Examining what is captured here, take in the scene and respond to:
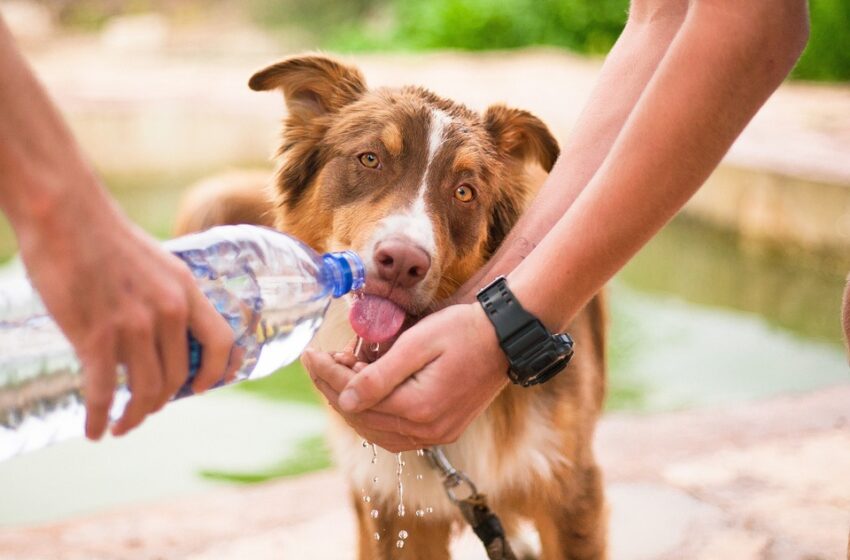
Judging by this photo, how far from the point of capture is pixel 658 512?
10.5 feet

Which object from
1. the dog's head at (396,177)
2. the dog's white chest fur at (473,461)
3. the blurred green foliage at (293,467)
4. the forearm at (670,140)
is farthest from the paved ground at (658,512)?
the forearm at (670,140)

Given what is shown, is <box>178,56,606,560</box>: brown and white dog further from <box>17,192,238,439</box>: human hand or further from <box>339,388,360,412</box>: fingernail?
<box>17,192,238,439</box>: human hand

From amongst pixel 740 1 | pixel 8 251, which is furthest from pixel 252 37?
pixel 740 1

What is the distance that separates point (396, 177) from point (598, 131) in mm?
612

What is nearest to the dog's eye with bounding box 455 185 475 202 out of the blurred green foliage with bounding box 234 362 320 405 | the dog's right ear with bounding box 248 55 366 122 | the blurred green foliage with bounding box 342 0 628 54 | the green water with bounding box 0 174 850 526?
the dog's right ear with bounding box 248 55 366 122

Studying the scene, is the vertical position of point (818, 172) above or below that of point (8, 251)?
above

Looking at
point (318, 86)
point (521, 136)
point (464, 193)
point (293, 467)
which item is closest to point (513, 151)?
point (521, 136)

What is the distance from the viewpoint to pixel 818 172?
638 centimetres

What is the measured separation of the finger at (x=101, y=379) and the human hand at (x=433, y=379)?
0.71 metres

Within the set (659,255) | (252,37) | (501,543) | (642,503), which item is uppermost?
(501,543)

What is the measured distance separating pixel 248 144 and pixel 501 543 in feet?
27.8

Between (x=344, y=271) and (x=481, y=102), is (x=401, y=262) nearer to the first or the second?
(x=344, y=271)

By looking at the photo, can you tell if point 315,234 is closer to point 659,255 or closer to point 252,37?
point 659,255

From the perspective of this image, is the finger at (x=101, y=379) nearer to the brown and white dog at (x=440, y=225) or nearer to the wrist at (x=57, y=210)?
the wrist at (x=57, y=210)
